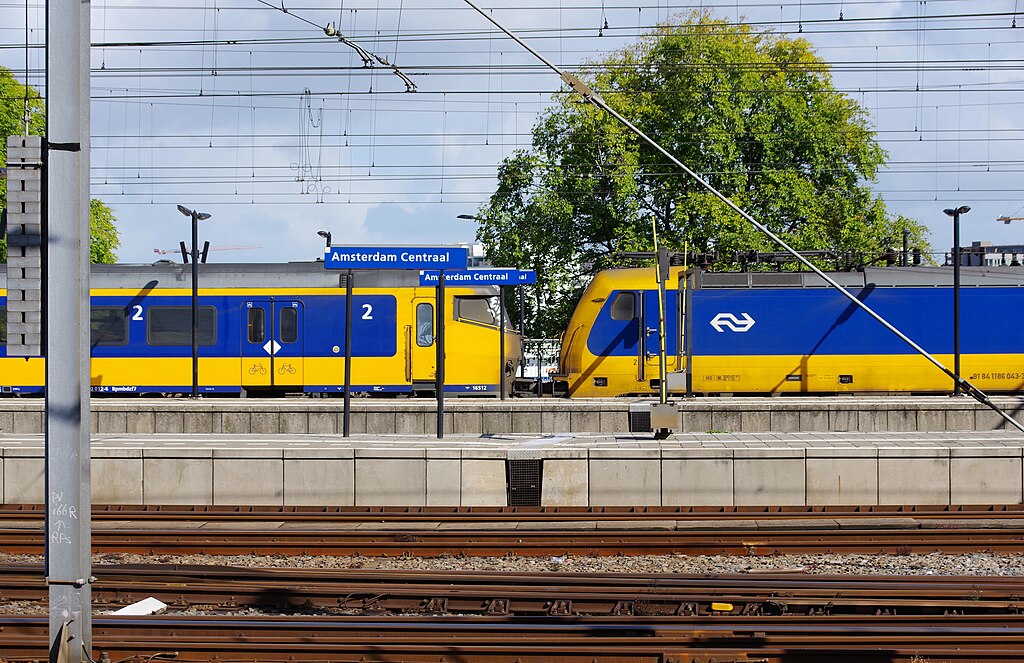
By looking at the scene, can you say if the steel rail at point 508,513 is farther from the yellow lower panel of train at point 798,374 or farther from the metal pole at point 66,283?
the yellow lower panel of train at point 798,374

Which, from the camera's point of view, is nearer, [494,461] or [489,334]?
[494,461]

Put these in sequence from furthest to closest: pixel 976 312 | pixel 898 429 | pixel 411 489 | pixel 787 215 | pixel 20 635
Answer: pixel 787 215, pixel 976 312, pixel 898 429, pixel 411 489, pixel 20 635

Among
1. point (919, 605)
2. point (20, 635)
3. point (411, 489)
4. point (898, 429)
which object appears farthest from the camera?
point (898, 429)

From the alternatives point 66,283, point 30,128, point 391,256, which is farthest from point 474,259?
point 66,283

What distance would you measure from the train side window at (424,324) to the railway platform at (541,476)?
30.4ft

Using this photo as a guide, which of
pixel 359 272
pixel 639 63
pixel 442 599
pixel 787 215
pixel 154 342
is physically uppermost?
pixel 639 63

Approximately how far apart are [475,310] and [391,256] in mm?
8689

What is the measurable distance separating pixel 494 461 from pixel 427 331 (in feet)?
31.7

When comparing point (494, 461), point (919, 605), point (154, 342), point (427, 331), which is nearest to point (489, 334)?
point (427, 331)

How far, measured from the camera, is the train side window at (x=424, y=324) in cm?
2244

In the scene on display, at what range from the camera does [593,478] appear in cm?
1304

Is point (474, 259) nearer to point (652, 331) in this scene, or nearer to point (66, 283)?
point (652, 331)

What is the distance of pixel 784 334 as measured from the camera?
21.6m

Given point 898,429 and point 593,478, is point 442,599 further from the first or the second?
point 898,429
